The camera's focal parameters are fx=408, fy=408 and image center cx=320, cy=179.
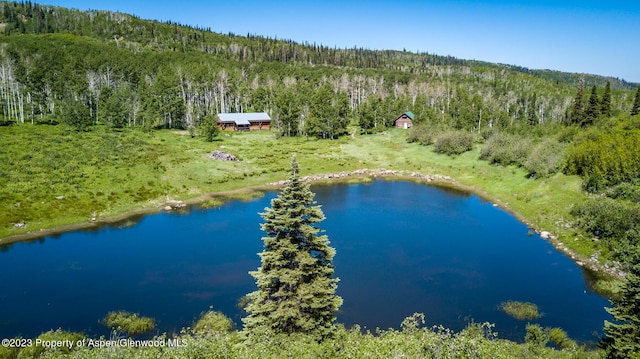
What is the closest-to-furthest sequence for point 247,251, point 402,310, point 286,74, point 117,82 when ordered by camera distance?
point 402,310, point 247,251, point 117,82, point 286,74

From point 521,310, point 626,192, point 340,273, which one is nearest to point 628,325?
point 521,310

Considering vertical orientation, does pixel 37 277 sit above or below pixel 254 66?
below

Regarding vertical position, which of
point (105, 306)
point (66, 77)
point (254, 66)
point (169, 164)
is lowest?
point (105, 306)

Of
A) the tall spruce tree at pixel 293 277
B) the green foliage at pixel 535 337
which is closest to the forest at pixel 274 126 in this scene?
the tall spruce tree at pixel 293 277

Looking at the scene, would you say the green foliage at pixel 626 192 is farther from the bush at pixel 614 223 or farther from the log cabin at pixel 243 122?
the log cabin at pixel 243 122

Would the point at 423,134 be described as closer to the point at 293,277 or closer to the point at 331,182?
the point at 331,182

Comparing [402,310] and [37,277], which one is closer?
[402,310]

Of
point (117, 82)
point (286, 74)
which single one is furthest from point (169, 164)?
point (286, 74)

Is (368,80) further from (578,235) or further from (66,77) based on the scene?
(578,235)

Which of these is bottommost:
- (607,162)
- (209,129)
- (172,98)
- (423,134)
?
(607,162)
